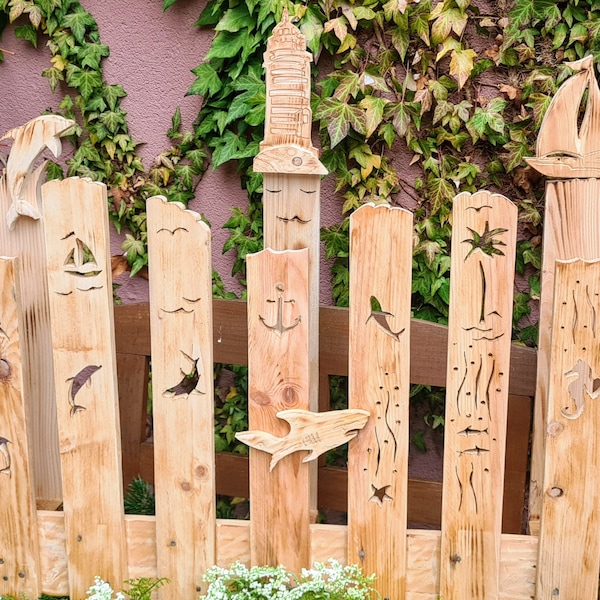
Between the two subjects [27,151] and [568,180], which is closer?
[568,180]

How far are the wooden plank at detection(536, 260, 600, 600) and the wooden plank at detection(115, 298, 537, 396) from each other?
15.2 inches

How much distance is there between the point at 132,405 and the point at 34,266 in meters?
0.68

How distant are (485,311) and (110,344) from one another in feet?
3.02

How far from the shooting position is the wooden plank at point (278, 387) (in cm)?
158

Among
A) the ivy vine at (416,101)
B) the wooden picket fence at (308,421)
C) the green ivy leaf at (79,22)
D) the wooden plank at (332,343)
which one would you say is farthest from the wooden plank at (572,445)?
the green ivy leaf at (79,22)

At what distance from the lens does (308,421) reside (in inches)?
64.1

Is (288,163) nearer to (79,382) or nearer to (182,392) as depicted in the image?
(182,392)

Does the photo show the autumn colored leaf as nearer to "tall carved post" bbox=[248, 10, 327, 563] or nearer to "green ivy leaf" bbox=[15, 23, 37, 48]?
"tall carved post" bbox=[248, 10, 327, 563]

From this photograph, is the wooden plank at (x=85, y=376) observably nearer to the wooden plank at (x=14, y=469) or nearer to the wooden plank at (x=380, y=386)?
the wooden plank at (x=14, y=469)

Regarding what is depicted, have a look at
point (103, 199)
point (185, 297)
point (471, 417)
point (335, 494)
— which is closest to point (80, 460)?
point (185, 297)

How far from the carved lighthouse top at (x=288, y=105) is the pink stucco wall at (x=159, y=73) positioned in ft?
2.63

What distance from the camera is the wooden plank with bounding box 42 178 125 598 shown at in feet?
5.36

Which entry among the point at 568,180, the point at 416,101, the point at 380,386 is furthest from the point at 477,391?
the point at 416,101

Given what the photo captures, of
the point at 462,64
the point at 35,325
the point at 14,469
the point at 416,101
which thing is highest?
the point at 462,64
